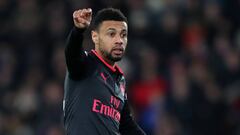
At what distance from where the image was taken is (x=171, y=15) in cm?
1511

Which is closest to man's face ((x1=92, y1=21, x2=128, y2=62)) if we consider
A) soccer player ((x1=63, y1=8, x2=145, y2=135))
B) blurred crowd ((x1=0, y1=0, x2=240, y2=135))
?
soccer player ((x1=63, y1=8, x2=145, y2=135))

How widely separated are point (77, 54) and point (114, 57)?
1.65ft

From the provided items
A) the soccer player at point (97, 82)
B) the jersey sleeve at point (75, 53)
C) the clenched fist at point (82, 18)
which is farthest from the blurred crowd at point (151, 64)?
the clenched fist at point (82, 18)

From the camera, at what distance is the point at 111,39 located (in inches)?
286

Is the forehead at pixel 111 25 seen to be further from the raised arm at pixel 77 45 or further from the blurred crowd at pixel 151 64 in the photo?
the blurred crowd at pixel 151 64

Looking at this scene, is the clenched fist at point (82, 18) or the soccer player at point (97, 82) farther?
the soccer player at point (97, 82)

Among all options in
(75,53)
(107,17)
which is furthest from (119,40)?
(75,53)

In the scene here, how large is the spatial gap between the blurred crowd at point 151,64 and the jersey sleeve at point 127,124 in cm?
471

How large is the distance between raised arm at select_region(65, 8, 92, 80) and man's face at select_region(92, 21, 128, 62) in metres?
0.32

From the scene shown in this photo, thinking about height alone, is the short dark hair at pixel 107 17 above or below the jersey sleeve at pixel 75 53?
above

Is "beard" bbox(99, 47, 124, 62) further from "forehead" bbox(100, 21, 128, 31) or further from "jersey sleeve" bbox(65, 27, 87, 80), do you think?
"jersey sleeve" bbox(65, 27, 87, 80)

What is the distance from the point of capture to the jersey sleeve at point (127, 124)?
7691 mm

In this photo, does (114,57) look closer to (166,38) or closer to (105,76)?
(105,76)

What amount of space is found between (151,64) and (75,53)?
6.96 m
